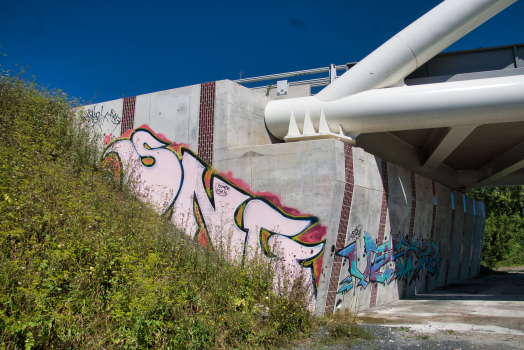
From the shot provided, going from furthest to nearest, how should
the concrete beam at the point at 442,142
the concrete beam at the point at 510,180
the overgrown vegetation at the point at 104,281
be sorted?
1. the concrete beam at the point at 510,180
2. the concrete beam at the point at 442,142
3. the overgrown vegetation at the point at 104,281

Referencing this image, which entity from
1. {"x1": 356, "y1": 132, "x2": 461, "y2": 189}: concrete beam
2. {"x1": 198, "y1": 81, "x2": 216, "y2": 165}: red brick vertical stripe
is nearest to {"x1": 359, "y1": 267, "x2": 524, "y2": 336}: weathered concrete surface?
{"x1": 356, "y1": 132, "x2": 461, "y2": 189}: concrete beam

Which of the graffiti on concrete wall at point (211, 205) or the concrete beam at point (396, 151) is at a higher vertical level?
the concrete beam at point (396, 151)

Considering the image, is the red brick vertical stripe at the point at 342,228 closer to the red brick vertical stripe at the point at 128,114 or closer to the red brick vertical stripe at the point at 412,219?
the red brick vertical stripe at the point at 412,219

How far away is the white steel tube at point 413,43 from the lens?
10578 mm

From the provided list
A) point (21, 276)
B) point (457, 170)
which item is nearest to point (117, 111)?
point (21, 276)

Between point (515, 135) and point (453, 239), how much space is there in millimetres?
6456

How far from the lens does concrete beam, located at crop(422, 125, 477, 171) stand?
11930mm

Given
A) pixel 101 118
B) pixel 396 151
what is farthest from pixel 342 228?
pixel 101 118

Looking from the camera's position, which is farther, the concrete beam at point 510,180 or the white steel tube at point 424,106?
the concrete beam at point 510,180

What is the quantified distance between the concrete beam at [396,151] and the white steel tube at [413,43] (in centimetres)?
282

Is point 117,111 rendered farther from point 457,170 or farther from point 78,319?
point 457,170

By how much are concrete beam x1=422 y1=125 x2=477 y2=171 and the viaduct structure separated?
0.13m

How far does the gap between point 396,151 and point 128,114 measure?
10414 millimetres

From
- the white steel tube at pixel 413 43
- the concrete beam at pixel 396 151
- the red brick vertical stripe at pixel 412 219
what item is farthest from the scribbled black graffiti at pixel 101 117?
the red brick vertical stripe at pixel 412 219
